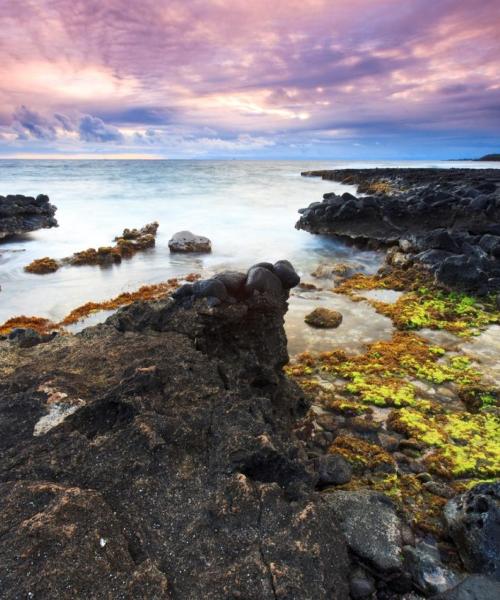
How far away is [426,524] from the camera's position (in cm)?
379

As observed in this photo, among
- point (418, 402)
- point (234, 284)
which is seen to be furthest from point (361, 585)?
point (418, 402)

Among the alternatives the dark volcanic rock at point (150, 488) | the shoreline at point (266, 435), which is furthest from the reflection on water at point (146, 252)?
the dark volcanic rock at point (150, 488)

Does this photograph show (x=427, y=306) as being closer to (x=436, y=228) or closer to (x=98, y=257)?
(x=436, y=228)

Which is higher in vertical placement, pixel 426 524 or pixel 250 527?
pixel 250 527

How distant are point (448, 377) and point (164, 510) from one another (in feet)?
18.4

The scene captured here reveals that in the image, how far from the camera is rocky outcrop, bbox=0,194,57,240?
20798 millimetres

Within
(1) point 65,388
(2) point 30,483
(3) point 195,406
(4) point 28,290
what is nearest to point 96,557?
(2) point 30,483

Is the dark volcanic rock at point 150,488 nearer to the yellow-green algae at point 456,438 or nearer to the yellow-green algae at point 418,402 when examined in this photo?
the yellow-green algae at point 418,402

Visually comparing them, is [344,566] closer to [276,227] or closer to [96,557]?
[96,557]

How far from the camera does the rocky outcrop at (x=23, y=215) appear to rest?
2080 cm

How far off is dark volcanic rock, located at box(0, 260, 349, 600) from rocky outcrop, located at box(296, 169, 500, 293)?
878 cm

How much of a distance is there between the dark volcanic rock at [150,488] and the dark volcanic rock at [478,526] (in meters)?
1.40

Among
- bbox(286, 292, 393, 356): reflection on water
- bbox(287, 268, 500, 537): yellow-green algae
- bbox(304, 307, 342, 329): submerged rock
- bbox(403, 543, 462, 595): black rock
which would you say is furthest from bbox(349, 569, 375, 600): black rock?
bbox(304, 307, 342, 329): submerged rock

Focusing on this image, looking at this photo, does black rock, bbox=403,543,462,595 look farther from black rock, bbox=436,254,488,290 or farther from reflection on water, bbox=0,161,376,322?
reflection on water, bbox=0,161,376,322
